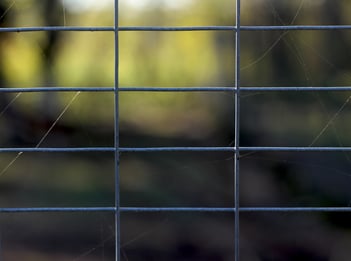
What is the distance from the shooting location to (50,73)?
4594 millimetres

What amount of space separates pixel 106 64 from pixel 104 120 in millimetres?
937

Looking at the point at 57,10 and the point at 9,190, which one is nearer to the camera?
the point at 57,10

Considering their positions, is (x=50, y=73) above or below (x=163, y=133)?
above

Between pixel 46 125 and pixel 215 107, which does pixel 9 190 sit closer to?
pixel 46 125

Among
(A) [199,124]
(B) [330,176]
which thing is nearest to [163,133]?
(A) [199,124]

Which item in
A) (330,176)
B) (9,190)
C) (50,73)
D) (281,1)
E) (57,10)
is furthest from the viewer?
(9,190)

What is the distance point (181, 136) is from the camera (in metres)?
4.88

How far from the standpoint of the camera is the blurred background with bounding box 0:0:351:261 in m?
3.95

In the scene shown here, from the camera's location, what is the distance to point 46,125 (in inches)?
176

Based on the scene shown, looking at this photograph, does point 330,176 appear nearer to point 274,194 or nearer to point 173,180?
point 274,194

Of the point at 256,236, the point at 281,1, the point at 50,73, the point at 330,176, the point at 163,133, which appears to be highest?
the point at 281,1

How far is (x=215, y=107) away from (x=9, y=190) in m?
1.90

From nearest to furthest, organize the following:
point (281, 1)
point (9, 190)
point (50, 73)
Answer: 1. point (281, 1)
2. point (50, 73)
3. point (9, 190)

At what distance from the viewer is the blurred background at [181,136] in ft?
13.0
